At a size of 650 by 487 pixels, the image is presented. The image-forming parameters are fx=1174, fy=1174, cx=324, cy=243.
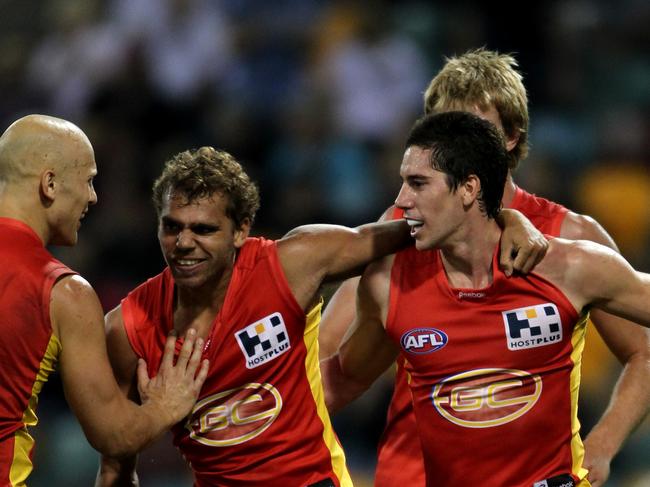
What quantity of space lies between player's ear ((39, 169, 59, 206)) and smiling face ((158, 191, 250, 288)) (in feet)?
1.33

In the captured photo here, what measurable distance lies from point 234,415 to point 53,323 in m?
0.78

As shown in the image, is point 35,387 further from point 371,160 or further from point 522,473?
point 371,160

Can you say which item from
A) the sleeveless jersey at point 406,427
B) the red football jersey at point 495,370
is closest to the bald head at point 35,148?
the red football jersey at point 495,370

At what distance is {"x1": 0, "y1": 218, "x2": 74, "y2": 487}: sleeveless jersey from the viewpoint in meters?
3.81

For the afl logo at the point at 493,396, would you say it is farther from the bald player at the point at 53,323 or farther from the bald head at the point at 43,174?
the bald head at the point at 43,174

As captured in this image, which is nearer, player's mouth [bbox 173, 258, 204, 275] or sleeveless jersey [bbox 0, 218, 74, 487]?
sleeveless jersey [bbox 0, 218, 74, 487]

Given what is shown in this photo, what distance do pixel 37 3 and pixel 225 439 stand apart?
24.0 feet

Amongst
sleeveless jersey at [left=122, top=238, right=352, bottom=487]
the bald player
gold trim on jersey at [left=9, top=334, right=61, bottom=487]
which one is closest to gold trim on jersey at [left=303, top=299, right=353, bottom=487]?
sleeveless jersey at [left=122, top=238, right=352, bottom=487]

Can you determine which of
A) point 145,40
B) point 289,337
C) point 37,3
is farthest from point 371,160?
point 289,337

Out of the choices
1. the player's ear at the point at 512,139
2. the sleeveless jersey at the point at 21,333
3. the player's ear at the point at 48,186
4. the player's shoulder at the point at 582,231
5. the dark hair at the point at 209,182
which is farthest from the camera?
the player's ear at the point at 512,139

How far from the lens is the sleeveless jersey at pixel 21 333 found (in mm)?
3807

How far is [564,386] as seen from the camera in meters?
4.18

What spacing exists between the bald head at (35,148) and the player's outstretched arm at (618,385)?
1862mm

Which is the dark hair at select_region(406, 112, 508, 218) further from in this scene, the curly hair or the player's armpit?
the curly hair
